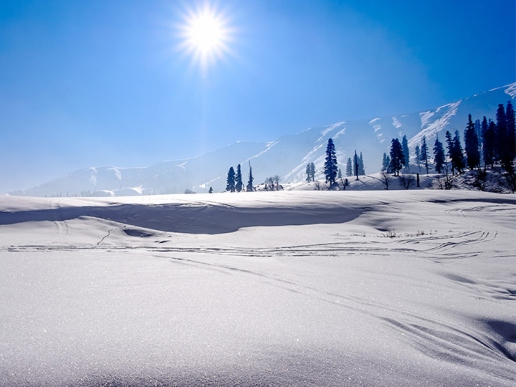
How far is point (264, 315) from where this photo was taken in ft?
7.66

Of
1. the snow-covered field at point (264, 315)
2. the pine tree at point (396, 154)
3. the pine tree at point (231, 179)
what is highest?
the pine tree at point (396, 154)

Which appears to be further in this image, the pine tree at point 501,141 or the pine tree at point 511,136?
the pine tree at point 501,141

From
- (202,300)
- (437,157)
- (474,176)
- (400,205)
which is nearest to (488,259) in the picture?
(202,300)

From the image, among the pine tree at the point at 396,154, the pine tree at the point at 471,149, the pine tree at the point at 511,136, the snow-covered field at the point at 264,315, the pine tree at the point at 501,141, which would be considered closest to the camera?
the snow-covered field at the point at 264,315

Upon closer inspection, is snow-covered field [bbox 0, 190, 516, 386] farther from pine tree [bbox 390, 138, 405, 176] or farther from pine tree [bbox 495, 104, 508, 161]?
pine tree [bbox 495, 104, 508, 161]

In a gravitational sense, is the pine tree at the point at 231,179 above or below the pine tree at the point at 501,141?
below

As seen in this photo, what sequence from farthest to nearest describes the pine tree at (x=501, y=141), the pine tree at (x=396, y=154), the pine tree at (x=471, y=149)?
the pine tree at (x=396, y=154), the pine tree at (x=471, y=149), the pine tree at (x=501, y=141)

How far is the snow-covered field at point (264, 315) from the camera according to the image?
1476 mm

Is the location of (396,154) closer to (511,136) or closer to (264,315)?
(511,136)

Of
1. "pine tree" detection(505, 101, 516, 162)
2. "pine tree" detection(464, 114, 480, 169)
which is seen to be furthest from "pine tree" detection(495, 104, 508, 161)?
"pine tree" detection(464, 114, 480, 169)

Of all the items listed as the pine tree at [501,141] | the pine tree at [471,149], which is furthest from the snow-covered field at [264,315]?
the pine tree at [501,141]

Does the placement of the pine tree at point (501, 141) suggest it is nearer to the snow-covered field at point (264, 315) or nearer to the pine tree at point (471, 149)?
the pine tree at point (471, 149)

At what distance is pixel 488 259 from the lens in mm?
5441

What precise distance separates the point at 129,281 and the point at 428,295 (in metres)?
3.78
